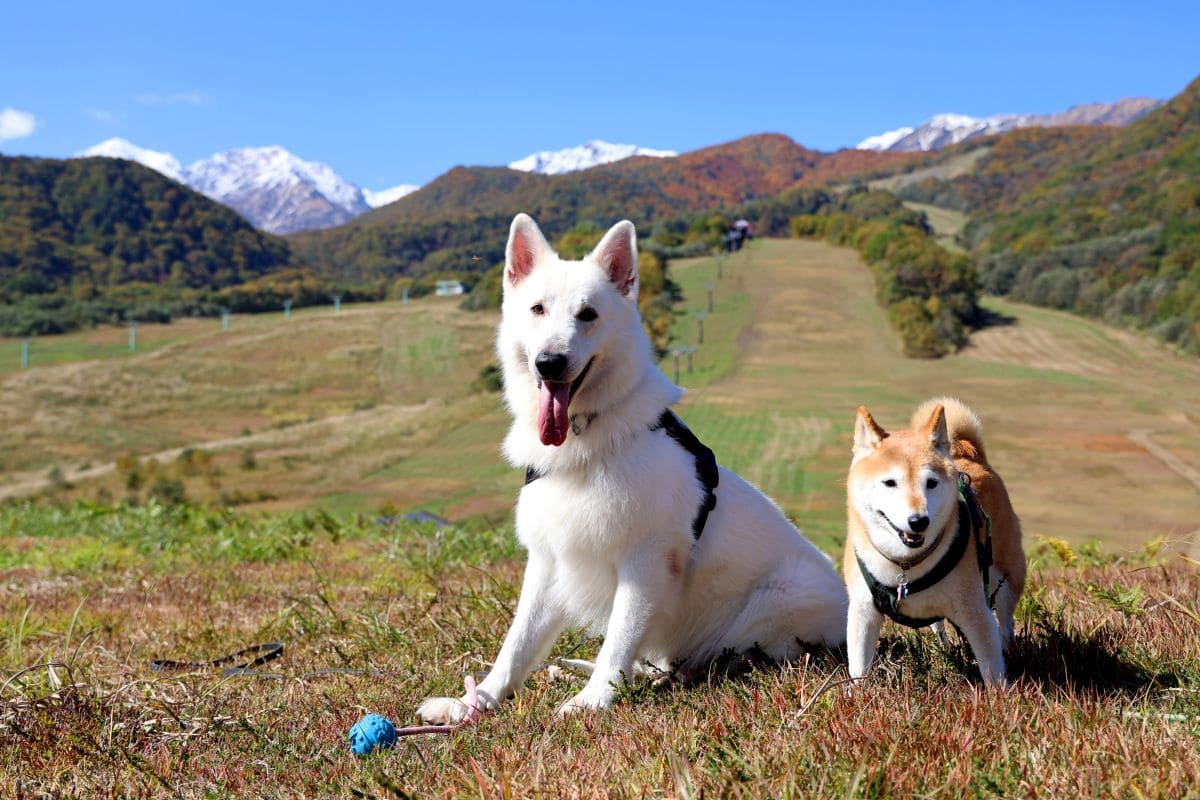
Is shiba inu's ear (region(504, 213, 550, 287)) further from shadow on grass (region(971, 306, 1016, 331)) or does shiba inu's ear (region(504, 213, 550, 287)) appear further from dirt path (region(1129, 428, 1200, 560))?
shadow on grass (region(971, 306, 1016, 331))

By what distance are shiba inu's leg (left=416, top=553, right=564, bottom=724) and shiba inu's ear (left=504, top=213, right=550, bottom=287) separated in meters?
1.38

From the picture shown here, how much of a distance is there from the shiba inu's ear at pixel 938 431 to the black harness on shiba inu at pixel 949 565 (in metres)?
0.29

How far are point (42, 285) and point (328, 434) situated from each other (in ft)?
331

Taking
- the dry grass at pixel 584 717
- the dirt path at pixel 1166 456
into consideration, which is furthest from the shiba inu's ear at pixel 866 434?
the dirt path at pixel 1166 456

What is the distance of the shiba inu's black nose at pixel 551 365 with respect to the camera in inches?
154

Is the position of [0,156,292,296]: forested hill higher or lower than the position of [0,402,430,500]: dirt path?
higher

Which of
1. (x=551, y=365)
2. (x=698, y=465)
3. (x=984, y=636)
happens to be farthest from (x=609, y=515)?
(x=984, y=636)

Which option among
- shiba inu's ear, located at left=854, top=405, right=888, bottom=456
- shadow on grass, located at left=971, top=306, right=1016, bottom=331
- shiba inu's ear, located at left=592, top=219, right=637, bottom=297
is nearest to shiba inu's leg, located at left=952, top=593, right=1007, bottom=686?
shiba inu's ear, located at left=854, top=405, right=888, bottom=456

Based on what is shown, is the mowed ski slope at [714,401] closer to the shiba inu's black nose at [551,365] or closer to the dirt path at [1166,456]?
the dirt path at [1166,456]

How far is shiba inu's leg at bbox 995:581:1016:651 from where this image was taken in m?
4.18

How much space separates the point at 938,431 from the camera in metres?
3.47

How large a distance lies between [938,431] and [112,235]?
20339 cm

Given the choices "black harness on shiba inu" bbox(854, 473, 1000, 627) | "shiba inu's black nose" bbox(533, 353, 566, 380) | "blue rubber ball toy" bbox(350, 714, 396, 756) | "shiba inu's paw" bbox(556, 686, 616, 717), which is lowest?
"shiba inu's paw" bbox(556, 686, 616, 717)

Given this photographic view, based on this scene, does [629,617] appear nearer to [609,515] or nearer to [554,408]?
[609,515]
